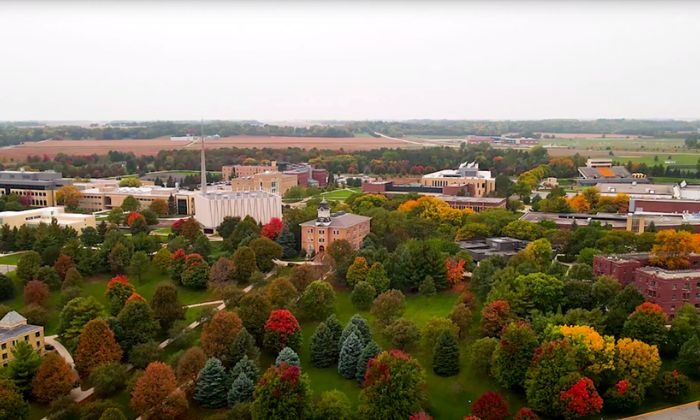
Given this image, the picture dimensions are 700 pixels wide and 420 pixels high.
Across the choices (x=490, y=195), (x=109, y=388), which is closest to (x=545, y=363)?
(x=109, y=388)

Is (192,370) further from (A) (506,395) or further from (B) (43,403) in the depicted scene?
(A) (506,395)

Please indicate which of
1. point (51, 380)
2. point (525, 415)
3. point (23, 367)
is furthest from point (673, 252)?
point (23, 367)

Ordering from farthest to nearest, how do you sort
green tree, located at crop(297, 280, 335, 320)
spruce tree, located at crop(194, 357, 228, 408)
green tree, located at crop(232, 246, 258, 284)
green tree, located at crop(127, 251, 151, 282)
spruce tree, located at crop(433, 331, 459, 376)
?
green tree, located at crop(127, 251, 151, 282), green tree, located at crop(232, 246, 258, 284), green tree, located at crop(297, 280, 335, 320), spruce tree, located at crop(433, 331, 459, 376), spruce tree, located at crop(194, 357, 228, 408)

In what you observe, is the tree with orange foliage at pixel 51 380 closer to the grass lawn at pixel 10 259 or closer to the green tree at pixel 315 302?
the green tree at pixel 315 302

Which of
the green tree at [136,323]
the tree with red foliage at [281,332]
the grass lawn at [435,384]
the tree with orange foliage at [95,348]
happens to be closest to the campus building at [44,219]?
the green tree at [136,323]

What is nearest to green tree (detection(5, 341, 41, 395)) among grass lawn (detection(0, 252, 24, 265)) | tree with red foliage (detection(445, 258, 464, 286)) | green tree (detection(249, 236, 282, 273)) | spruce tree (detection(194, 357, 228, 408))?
spruce tree (detection(194, 357, 228, 408))

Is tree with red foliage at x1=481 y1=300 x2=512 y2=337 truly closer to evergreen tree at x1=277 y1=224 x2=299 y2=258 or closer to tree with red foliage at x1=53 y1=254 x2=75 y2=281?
evergreen tree at x1=277 y1=224 x2=299 y2=258

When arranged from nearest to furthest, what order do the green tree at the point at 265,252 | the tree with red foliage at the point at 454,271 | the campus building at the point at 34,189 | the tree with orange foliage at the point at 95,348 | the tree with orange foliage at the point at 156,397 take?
1. the tree with orange foliage at the point at 156,397
2. the tree with orange foliage at the point at 95,348
3. the tree with red foliage at the point at 454,271
4. the green tree at the point at 265,252
5. the campus building at the point at 34,189
